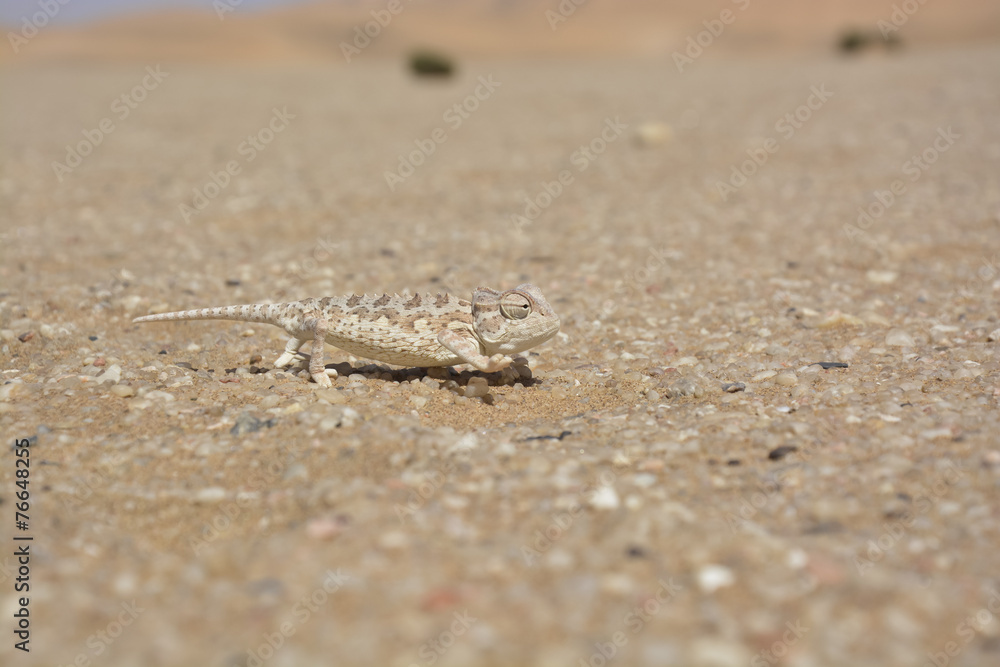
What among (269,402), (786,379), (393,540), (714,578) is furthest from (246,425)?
(786,379)

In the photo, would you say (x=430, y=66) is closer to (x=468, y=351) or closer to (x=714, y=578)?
(x=468, y=351)

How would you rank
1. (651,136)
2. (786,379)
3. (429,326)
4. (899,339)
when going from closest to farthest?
(429,326)
(786,379)
(899,339)
(651,136)

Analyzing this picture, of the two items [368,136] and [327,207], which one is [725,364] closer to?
[327,207]

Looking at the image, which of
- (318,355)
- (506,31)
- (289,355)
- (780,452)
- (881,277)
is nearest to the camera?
(780,452)

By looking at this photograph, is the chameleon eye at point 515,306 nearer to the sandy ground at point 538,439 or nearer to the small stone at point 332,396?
the sandy ground at point 538,439

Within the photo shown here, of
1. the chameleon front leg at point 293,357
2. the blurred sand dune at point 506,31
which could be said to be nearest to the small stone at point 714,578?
the chameleon front leg at point 293,357

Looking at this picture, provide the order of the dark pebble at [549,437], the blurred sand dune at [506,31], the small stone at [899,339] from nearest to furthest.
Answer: the dark pebble at [549,437] → the small stone at [899,339] → the blurred sand dune at [506,31]
